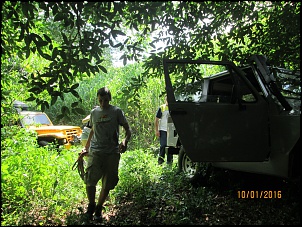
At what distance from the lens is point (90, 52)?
2.93 m

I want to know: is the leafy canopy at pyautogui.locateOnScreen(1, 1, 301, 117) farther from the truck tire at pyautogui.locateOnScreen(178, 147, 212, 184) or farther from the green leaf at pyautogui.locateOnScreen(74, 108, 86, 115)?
the truck tire at pyautogui.locateOnScreen(178, 147, 212, 184)

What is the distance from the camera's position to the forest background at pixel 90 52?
2.85 meters

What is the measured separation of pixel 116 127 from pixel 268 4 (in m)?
3.05

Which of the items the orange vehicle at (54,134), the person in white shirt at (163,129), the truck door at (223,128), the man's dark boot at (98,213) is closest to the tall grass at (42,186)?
the man's dark boot at (98,213)

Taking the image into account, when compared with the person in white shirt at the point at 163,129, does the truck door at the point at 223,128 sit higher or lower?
higher

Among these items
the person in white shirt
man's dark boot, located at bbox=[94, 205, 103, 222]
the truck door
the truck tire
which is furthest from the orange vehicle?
the truck door

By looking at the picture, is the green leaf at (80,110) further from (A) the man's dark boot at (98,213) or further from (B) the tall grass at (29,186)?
(A) the man's dark boot at (98,213)

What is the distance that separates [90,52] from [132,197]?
2235mm

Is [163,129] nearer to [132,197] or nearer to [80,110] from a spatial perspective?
[132,197]

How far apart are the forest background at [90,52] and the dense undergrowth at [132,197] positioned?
2cm

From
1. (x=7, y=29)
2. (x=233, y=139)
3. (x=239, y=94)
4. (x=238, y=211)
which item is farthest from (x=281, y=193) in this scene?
(x=7, y=29)

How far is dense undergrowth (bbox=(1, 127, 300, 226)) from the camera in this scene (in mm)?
3096

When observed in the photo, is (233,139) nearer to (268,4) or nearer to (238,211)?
(238,211)
